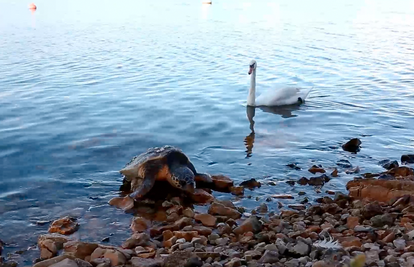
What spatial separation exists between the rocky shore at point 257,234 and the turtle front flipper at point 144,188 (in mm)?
198

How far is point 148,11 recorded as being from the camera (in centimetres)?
3975

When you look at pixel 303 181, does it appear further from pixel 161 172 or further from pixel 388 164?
pixel 161 172

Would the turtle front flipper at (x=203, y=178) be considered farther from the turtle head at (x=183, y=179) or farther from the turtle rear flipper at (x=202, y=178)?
the turtle head at (x=183, y=179)

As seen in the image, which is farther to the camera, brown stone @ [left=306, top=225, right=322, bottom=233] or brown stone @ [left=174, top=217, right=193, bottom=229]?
brown stone @ [left=174, top=217, right=193, bottom=229]

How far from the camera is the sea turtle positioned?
7693 millimetres

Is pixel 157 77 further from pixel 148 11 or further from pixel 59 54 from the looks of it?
pixel 148 11

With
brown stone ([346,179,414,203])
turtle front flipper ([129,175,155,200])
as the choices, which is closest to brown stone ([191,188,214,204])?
turtle front flipper ([129,175,155,200])

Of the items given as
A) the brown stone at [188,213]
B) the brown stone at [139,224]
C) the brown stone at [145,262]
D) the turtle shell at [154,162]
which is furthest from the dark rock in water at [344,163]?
the brown stone at [145,262]

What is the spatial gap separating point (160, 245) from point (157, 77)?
458 inches

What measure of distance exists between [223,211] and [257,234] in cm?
106

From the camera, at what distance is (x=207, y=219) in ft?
21.7

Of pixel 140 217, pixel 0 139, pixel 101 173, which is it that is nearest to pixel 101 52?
pixel 0 139

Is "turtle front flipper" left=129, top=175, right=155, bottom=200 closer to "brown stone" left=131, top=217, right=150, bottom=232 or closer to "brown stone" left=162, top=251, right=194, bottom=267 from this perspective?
"brown stone" left=131, top=217, right=150, bottom=232

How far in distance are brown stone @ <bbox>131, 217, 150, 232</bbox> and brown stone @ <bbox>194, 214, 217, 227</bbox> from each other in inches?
25.7
